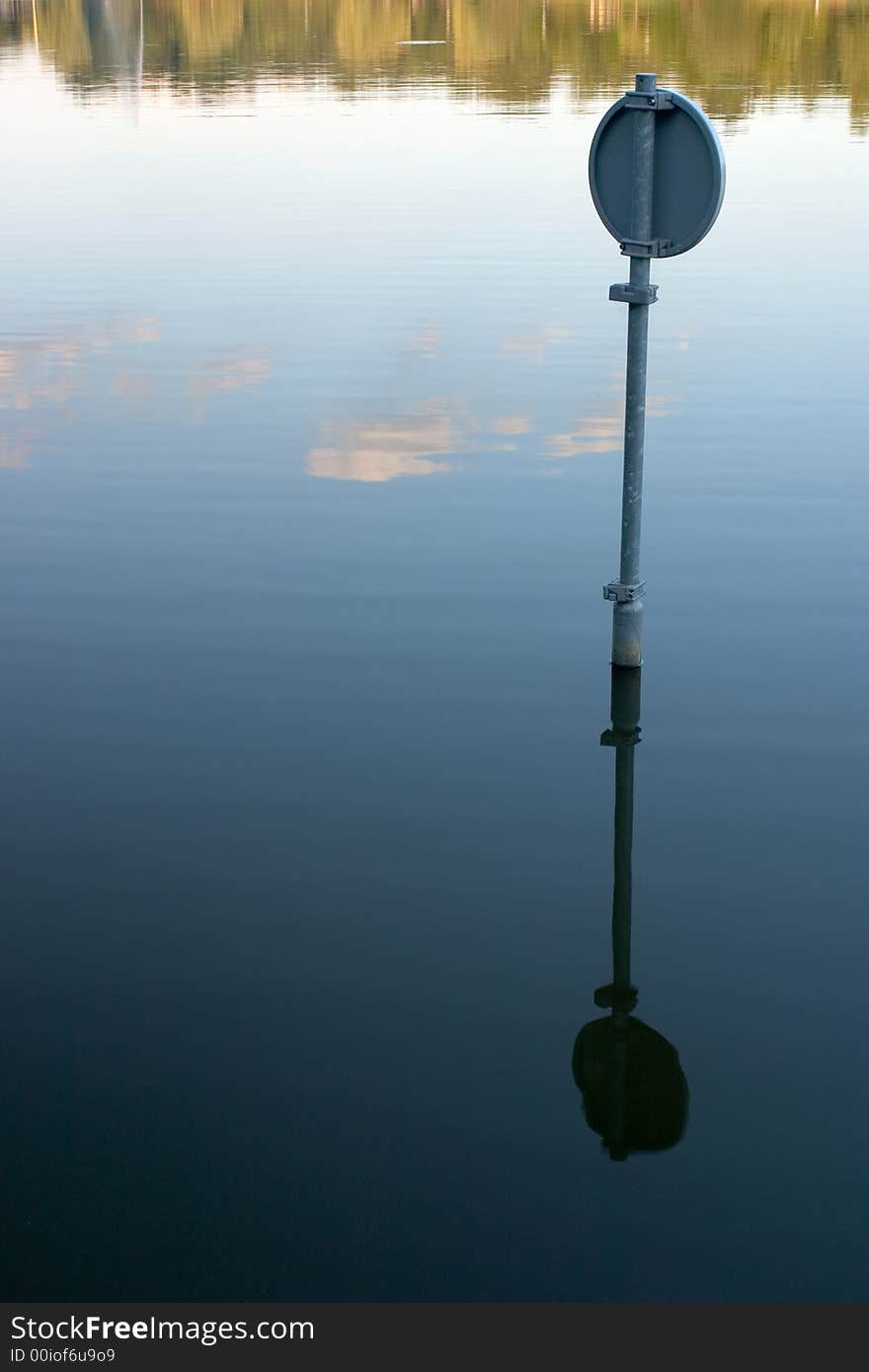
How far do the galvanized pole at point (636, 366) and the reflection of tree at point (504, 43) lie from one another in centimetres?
3075

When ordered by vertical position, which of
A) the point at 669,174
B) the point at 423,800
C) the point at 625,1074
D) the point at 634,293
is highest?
the point at 669,174

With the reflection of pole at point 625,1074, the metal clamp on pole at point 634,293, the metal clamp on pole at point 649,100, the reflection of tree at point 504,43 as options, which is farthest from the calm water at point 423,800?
the reflection of tree at point 504,43

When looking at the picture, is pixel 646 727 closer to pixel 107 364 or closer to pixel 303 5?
pixel 107 364

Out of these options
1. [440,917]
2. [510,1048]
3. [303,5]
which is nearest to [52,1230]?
[510,1048]

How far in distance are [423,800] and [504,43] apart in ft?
221

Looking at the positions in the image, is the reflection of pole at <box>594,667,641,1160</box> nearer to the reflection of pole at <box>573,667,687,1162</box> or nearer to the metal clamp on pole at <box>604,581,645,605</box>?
the reflection of pole at <box>573,667,687,1162</box>

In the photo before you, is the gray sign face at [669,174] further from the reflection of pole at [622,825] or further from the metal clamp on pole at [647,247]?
the reflection of pole at [622,825]

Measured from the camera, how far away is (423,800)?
688cm

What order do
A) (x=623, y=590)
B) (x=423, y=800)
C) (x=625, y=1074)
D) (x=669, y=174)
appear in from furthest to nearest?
(x=623, y=590)
(x=669, y=174)
(x=423, y=800)
(x=625, y=1074)

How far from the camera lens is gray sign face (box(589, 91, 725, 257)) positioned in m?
7.00

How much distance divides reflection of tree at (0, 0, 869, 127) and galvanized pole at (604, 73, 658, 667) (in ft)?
101

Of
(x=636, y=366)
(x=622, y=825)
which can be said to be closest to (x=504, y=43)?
(x=636, y=366)

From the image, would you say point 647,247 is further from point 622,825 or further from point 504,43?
point 504,43

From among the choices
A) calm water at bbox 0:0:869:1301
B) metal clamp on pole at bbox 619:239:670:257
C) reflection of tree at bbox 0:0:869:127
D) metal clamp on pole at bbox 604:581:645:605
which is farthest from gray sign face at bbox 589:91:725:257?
reflection of tree at bbox 0:0:869:127
